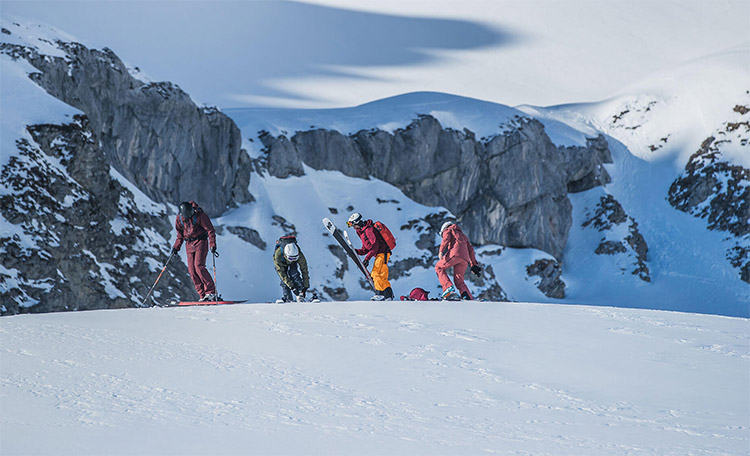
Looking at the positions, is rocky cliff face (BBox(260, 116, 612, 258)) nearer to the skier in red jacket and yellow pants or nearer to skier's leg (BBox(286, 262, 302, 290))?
the skier in red jacket and yellow pants

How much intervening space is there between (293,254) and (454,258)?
3.11 m

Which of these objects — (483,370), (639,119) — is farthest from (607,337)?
(639,119)

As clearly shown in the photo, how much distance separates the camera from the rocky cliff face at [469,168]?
59.0 metres

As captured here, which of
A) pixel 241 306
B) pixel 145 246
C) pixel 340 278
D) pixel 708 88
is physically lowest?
pixel 340 278

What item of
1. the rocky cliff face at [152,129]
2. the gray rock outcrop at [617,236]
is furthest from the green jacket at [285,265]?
the gray rock outcrop at [617,236]

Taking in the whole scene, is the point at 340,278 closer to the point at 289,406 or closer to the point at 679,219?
the point at 289,406

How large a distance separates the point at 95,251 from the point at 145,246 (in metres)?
3.33

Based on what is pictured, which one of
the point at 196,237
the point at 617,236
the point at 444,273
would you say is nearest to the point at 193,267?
the point at 196,237

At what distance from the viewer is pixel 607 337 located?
32.8 feet

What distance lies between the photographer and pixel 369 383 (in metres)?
7.47

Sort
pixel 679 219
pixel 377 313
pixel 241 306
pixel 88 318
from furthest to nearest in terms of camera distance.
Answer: pixel 679 219, pixel 241 306, pixel 377 313, pixel 88 318

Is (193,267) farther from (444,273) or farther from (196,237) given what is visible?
(444,273)

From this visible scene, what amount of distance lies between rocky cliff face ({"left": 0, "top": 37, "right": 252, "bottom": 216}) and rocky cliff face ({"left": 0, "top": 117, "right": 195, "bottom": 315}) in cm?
755

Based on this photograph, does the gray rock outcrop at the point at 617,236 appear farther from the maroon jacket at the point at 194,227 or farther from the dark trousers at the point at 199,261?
the maroon jacket at the point at 194,227
